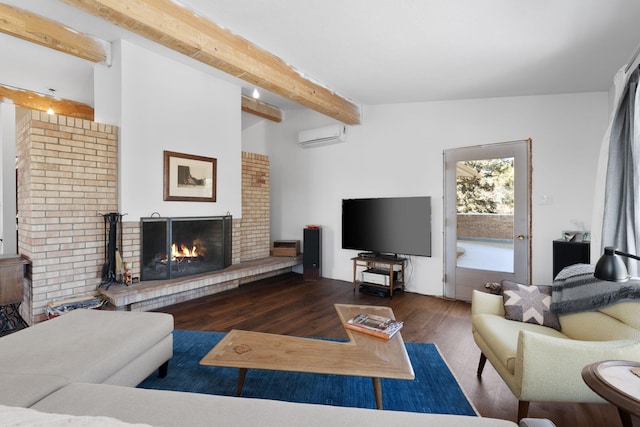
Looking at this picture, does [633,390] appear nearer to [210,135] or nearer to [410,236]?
[410,236]

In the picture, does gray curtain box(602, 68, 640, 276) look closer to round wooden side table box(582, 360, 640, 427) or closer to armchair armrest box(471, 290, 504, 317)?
armchair armrest box(471, 290, 504, 317)

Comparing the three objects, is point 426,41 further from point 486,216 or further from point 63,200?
point 63,200

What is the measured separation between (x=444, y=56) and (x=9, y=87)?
18.7ft

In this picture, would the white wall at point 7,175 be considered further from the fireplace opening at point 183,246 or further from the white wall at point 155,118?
the fireplace opening at point 183,246

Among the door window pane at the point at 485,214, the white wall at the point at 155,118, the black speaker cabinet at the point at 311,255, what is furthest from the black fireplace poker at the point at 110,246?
the door window pane at the point at 485,214

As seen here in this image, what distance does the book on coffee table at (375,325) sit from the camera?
1.99 metres

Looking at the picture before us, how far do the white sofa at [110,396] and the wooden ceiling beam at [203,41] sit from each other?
6.68ft

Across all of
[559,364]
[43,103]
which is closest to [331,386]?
[559,364]

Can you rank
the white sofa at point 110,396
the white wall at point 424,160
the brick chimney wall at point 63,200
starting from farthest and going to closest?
1. the white wall at point 424,160
2. the brick chimney wall at point 63,200
3. the white sofa at point 110,396

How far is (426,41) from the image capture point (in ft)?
8.68

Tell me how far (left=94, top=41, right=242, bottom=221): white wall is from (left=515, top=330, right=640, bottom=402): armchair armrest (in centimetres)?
368

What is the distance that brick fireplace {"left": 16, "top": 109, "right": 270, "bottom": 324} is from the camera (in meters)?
2.95

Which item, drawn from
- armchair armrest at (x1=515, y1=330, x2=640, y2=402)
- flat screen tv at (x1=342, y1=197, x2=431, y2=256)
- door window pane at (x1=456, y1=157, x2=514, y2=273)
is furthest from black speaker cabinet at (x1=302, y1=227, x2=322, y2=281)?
armchair armrest at (x1=515, y1=330, x2=640, y2=402)

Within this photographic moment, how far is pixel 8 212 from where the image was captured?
4363 mm
